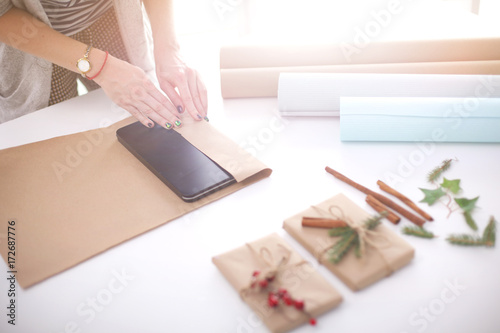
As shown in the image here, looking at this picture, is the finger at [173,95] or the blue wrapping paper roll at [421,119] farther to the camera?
the finger at [173,95]

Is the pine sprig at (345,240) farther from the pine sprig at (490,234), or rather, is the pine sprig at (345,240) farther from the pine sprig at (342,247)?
→ the pine sprig at (490,234)

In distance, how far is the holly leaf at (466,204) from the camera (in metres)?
0.91

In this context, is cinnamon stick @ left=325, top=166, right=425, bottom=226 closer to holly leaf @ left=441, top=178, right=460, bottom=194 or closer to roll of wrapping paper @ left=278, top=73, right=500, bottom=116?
holly leaf @ left=441, top=178, right=460, bottom=194

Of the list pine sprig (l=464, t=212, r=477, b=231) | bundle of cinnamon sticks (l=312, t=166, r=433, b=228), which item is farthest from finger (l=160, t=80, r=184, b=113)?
pine sprig (l=464, t=212, r=477, b=231)

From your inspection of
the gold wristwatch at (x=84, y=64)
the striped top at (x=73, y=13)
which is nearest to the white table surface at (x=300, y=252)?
the gold wristwatch at (x=84, y=64)

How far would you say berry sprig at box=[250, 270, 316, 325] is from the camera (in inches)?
27.9

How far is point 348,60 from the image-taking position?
1295 millimetres

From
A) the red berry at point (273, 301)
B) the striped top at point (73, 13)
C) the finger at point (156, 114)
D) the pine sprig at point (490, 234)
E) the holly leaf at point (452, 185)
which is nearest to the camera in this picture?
the red berry at point (273, 301)

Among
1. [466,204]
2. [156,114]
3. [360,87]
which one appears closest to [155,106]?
[156,114]

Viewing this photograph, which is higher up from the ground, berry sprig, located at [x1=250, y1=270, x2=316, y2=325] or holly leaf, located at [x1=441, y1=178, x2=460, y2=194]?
berry sprig, located at [x1=250, y1=270, x2=316, y2=325]

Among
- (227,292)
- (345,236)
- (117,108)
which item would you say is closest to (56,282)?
(227,292)

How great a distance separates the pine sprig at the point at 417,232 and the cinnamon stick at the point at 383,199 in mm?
19

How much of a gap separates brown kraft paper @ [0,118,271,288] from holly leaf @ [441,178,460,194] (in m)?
0.37

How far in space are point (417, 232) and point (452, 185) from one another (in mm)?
169
